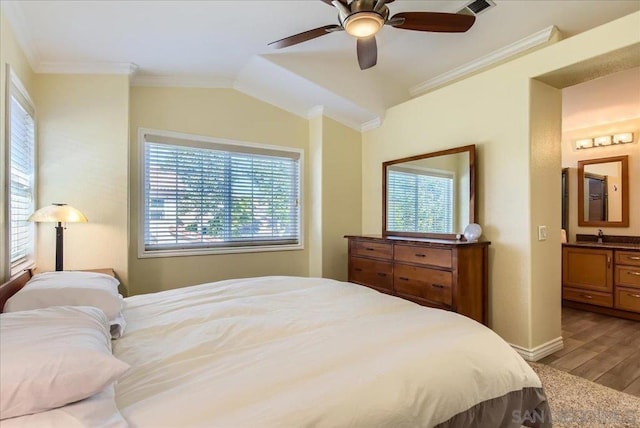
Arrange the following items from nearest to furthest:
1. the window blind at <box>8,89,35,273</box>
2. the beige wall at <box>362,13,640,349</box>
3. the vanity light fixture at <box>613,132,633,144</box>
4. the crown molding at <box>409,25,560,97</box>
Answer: the window blind at <box>8,89,35,273</box> → the beige wall at <box>362,13,640,349</box> → the crown molding at <box>409,25,560,97</box> → the vanity light fixture at <box>613,132,633,144</box>

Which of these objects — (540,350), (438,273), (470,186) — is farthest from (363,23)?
(540,350)

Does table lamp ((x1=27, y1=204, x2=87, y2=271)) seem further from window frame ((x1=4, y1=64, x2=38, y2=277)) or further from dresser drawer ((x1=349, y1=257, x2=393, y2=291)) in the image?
dresser drawer ((x1=349, y1=257, x2=393, y2=291))

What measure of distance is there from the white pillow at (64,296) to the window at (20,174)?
84 cm

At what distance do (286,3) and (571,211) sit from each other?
15.7 feet

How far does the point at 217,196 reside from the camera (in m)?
3.76

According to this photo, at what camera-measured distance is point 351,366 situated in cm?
117

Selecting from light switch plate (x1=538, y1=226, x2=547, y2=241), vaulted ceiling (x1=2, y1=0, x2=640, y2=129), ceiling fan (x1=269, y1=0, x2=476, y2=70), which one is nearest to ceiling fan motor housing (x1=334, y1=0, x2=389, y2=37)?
ceiling fan (x1=269, y1=0, x2=476, y2=70)

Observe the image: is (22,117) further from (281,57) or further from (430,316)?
(430,316)

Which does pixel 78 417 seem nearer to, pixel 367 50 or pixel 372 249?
pixel 367 50

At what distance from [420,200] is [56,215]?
3.28m

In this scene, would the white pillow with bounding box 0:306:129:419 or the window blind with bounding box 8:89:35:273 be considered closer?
the white pillow with bounding box 0:306:129:419

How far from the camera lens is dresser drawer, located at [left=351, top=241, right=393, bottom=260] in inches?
133

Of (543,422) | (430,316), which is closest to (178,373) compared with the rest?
(430,316)

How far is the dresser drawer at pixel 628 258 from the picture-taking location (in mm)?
3692
